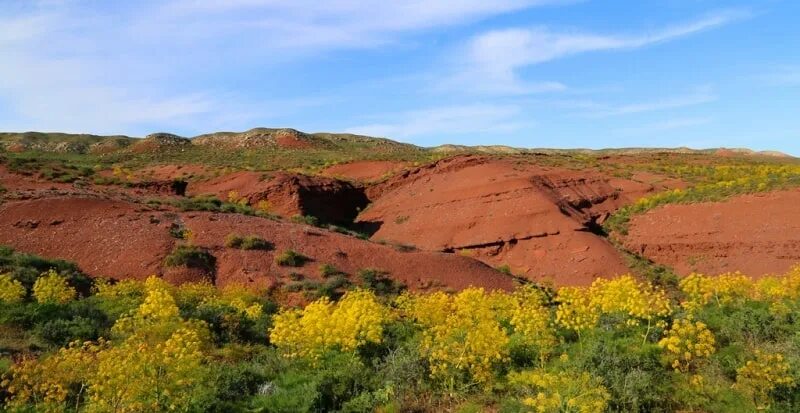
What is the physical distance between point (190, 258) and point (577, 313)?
14761mm

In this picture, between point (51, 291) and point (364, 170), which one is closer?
point (51, 291)

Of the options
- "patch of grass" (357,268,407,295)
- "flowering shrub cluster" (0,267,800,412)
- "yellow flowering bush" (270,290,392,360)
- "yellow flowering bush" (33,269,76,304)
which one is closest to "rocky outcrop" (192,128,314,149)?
"patch of grass" (357,268,407,295)

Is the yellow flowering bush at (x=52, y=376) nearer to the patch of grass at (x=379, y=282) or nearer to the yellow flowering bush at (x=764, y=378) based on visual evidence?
the yellow flowering bush at (x=764, y=378)

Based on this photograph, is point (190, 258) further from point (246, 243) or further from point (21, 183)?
point (21, 183)

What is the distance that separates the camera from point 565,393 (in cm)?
736

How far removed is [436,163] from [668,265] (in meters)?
20.3

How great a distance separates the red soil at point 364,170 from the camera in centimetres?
5043

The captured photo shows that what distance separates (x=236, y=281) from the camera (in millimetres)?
19688

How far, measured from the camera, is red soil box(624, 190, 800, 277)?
2427 cm

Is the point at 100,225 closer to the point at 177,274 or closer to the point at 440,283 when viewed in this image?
the point at 177,274

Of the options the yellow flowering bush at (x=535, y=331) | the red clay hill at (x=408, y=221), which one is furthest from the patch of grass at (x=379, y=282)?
the yellow flowering bush at (x=535, y=331)

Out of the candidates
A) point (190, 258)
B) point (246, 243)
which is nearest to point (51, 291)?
point (190, 258)

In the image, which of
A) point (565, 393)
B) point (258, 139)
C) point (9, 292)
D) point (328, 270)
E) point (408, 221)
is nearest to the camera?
point (565, 393)

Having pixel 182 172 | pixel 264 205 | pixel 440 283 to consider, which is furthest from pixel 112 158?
pixel 440 283
